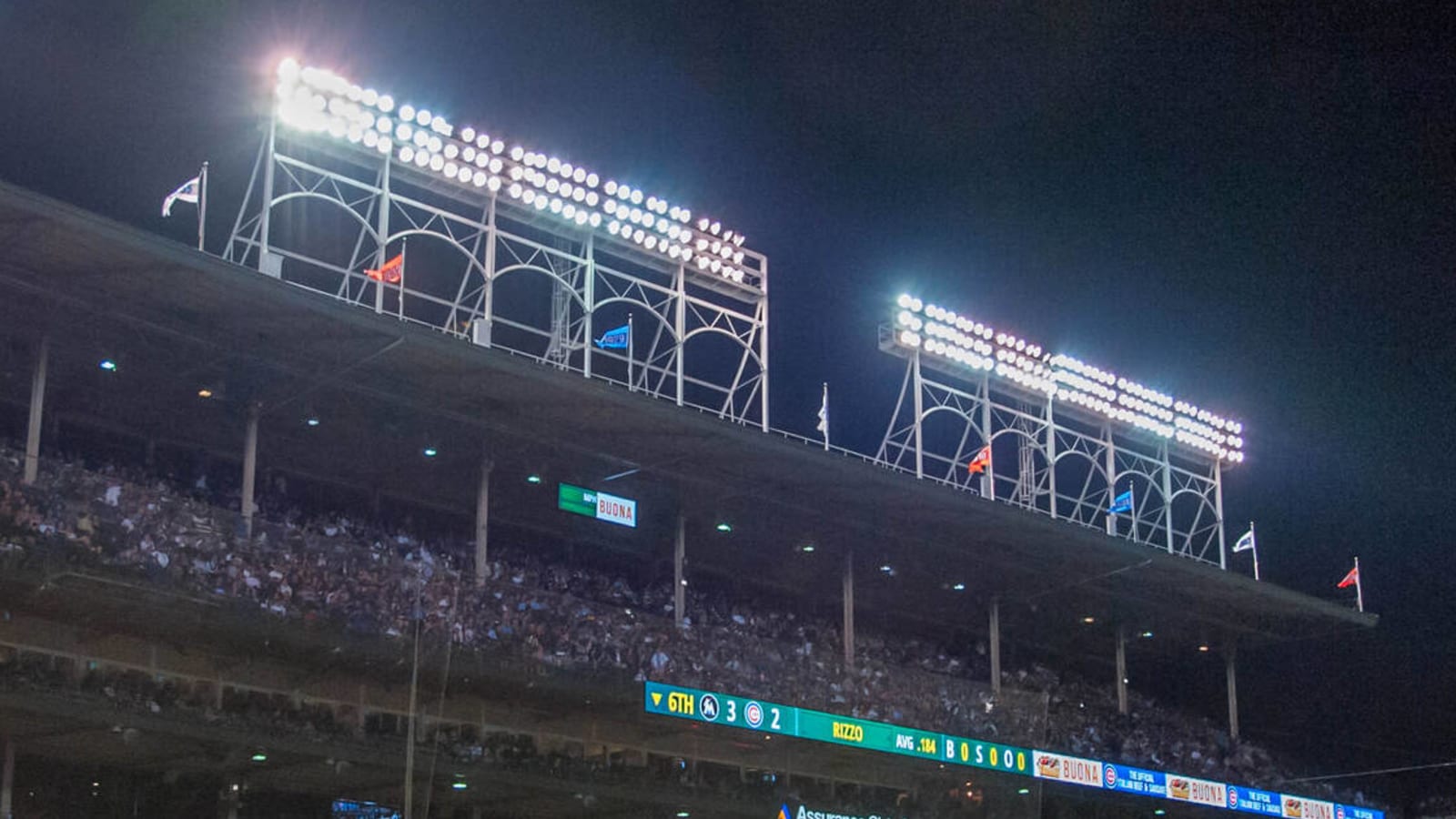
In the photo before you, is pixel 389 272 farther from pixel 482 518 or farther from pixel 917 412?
pixel 917 412

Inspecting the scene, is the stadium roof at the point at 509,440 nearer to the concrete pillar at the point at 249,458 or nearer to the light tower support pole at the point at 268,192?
the concrete pillar at the point at 249,458

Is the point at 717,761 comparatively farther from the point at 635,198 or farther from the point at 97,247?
the point at 97,247

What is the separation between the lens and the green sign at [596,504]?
3391 centimetres

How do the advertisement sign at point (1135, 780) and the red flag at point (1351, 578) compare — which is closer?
the advertisement sign at point (1135, 780)

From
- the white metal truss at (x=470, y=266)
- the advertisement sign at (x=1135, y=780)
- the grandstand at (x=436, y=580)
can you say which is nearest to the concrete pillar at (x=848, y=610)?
the grandstand at (x=436, y=580)

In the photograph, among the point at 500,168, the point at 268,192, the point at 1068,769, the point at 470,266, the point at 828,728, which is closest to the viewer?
the point at 268,192

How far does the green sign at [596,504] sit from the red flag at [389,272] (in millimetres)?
6661

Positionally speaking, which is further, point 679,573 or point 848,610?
point 848,610

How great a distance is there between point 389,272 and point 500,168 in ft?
13.7

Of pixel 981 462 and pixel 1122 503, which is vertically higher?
pixel 981 462

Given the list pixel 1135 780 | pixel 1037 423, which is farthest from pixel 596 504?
pixel 1037 423

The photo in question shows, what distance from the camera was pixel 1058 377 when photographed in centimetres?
4212

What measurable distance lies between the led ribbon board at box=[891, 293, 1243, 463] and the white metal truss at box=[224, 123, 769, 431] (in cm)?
478

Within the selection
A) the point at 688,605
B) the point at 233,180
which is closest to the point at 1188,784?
the point at 688,605
